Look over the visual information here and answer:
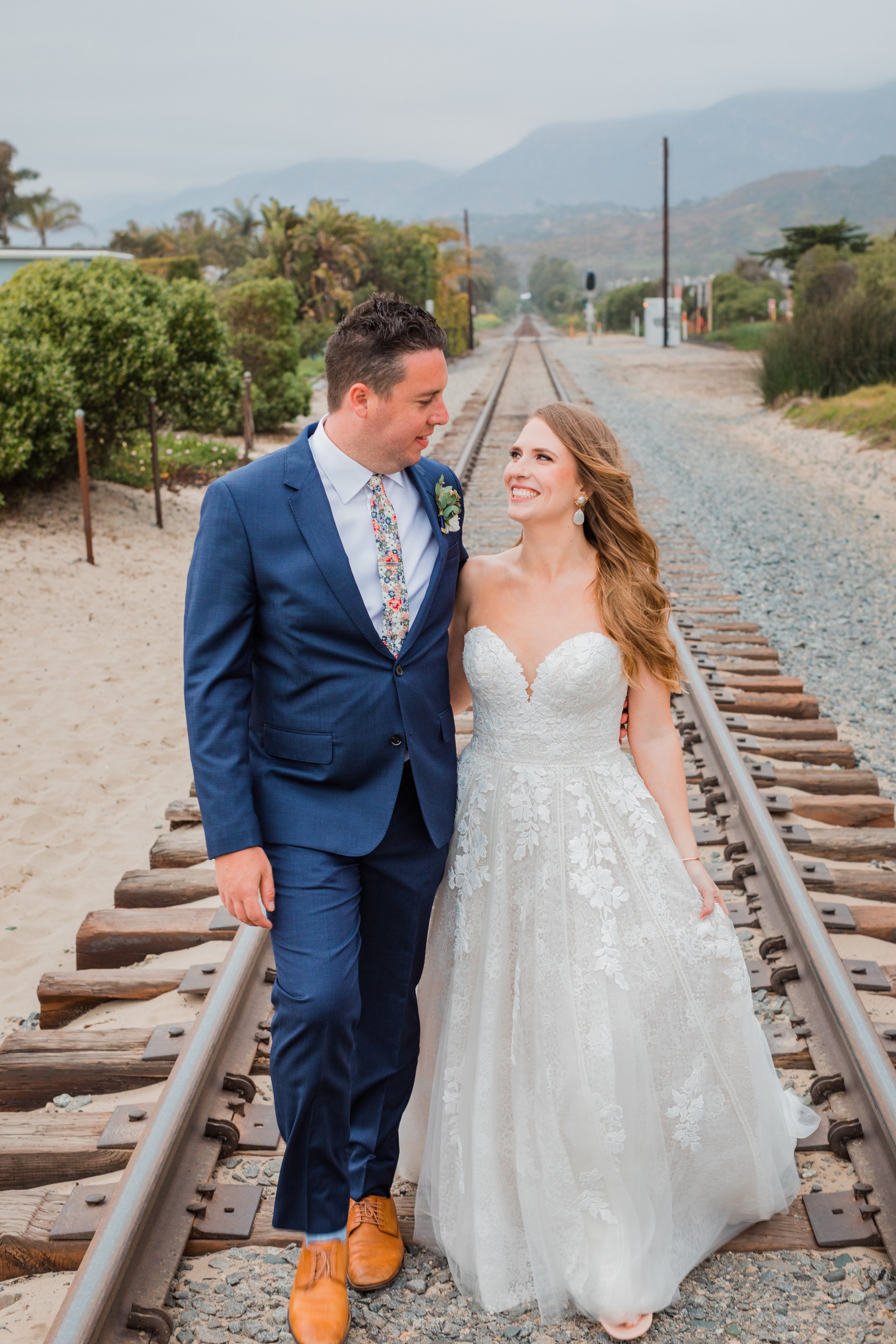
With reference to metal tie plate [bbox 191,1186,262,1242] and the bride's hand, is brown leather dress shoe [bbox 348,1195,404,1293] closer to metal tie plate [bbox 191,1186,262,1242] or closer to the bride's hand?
metal tie plate [bbox 191,1186,262,1242]

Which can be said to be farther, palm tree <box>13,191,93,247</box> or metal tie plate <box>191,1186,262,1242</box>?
palm tree <box>13,191,93,247</box>

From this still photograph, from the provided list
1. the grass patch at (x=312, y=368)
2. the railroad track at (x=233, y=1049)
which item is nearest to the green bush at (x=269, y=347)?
the grass patch at (x=312, y=368)

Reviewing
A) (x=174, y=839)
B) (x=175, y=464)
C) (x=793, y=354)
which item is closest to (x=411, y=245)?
(x=793, y=354)

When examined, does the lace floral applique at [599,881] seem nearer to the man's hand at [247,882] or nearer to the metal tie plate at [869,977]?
the man's hand at [247,882]

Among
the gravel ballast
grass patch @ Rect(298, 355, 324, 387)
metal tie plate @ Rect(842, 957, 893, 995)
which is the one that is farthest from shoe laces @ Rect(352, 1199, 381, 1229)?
grass patch @ Rect(298, 355, 324, 387)

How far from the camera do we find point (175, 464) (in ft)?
48.9

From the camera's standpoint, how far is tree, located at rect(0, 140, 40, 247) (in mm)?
73500

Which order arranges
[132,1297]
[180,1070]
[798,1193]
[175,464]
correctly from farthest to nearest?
[175,464] → [180,1070] → [798,1193] → [132,1297]

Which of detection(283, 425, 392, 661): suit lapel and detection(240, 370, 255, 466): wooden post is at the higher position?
detection(283, 425, 392, 661): suit lapel

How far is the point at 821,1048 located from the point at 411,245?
4212 centimetres

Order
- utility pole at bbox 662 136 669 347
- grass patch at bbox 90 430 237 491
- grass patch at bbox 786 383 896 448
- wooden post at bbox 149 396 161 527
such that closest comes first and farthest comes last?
wooden post at bbox 149 396 161 527 → grass patch at bbox 90 430 237 491 → grass patch at bbox 786 383 896 448 → utility pole at bbox 662 136 669 347

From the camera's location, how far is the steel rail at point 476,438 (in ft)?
41.7

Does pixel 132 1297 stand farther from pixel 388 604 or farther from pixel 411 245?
pixel 411 245

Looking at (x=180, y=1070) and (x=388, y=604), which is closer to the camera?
(x=388, y=604)
